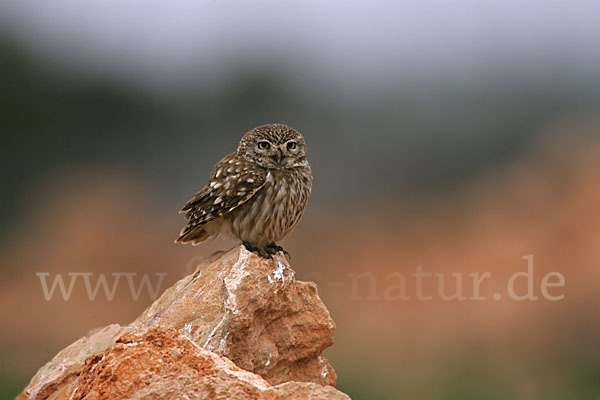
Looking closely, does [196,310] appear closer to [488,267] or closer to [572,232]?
[488,267]

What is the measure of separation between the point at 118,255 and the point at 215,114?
282 centimetres

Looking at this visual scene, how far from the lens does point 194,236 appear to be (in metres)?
4.89

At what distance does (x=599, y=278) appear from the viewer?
966 cm

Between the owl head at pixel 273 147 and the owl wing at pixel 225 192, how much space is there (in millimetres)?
74

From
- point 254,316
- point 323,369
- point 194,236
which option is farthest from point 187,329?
point 194,236


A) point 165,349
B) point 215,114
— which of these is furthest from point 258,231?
point 215,114

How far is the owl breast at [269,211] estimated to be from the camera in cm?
459

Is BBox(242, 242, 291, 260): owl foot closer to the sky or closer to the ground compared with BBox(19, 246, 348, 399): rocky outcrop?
closer to the sky

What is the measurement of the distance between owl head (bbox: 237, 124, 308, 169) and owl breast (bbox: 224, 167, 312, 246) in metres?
0.07

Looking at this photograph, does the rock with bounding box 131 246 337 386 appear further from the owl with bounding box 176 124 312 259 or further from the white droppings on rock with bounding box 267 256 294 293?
the owl with bounding box 176 124 312 259

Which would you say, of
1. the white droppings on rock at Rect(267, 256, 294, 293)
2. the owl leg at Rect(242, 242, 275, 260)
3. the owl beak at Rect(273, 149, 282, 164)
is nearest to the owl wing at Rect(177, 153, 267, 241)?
the owl beak at Rect(273, 149, 282, 164)

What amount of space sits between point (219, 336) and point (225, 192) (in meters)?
1.24

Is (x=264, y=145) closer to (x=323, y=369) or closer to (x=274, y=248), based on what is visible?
(x=274, y=248)

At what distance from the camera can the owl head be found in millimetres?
4672
